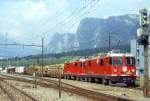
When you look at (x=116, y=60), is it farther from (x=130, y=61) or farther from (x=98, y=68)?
(x=98, y=68)

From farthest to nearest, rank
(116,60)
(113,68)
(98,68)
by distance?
(98,68) < (116,60) < (113,68)

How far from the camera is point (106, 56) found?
145ft

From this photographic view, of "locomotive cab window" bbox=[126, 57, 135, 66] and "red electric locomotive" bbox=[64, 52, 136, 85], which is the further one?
"locomotive cab window" bbox=[126, 57, 135, 66]

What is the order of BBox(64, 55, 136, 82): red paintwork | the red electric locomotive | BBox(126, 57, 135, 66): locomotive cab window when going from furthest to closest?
1. BBox(126, 57, 135, 66): locomotive cab window
2. BBox(64, 55, 136, 82): red paintwork
3. the red electric locomotive

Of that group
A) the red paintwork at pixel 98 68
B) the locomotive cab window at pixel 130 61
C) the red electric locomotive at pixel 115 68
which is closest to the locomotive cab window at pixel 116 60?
the red electric locomotive at pixel 115 68

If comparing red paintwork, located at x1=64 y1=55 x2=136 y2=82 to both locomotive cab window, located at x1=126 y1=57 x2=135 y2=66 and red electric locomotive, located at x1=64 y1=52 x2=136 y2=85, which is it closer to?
red electric locomotive, located at x1=64 y1=52 x2=136 y2=85

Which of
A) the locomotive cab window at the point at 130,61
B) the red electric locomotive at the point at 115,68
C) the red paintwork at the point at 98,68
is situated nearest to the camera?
the red electric locomotive at the point at 115,68

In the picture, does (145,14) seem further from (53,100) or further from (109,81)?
(109,81)

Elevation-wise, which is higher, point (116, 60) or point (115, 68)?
point (116, 60)

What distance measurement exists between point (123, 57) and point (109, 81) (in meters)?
2.97

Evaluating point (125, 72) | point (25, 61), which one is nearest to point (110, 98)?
point (125, 72)

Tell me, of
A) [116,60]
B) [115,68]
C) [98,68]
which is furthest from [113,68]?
[98,68]

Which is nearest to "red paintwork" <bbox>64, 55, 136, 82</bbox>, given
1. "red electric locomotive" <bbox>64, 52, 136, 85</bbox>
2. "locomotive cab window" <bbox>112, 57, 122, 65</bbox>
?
"red electric locomotive" <bbox>64, 52, 136, 85</bbox>

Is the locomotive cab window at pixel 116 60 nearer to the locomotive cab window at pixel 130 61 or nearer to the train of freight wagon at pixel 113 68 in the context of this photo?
the train of freight wagon at pixel 113 68
